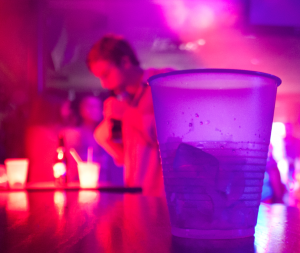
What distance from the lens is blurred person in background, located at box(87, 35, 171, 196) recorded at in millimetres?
1656

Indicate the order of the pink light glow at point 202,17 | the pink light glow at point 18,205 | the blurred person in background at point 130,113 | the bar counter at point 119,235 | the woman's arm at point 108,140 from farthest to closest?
the pink light glow at point 202,17 < the woman's arm at point 108,140 < the blurred person in background at point 130,113 < the pink light glow at point 18,205 < the bar counter at point 119,235

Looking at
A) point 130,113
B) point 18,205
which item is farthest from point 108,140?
point 18,205

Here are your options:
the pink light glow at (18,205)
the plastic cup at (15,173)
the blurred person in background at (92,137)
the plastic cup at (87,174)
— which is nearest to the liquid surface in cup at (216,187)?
the pink light glow at (18,205)

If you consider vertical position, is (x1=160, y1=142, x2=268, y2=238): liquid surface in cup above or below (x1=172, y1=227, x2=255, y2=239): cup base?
above

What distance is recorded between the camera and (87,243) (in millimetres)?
326

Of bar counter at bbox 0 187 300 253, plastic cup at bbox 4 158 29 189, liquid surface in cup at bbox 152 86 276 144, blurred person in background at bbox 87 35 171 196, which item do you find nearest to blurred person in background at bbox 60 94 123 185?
blurred person in background at bbox 87 35 171 196

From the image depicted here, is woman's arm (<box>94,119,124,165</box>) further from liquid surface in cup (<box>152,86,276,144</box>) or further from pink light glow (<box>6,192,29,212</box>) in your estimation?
liquid surface in cup (<box>152,86,276,144</box>)

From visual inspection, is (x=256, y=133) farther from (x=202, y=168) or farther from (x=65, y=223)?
(x=65, y=223)

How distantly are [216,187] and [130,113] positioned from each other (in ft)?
4.58

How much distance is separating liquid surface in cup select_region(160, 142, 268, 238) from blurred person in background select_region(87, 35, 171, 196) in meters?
1.23

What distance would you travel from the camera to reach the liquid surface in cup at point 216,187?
357 millimetres

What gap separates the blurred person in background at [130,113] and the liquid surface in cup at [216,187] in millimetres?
1227

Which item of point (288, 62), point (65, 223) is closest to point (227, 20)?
point (288, 62)

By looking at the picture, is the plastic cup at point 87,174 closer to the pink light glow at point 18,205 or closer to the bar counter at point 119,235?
the pink light glow at point 18,205
